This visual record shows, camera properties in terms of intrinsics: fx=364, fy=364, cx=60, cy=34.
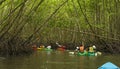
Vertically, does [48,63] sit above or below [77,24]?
below

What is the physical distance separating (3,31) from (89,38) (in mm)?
13743

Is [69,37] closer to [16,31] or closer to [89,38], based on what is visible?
[89,38]

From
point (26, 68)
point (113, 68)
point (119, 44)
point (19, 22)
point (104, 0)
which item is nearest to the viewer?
point (113, 68)

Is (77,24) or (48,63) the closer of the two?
(48,63)

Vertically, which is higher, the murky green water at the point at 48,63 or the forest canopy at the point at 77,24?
the forest canopy at the point at 77,24

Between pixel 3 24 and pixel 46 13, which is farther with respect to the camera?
pixel 46 13

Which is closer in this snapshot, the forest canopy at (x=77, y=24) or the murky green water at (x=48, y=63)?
the murky green water at (x=48, y=63)

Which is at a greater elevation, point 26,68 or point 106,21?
point 106,21

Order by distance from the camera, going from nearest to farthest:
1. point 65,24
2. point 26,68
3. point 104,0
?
1. point 26,68
2. point 104,0
3. point 65,24

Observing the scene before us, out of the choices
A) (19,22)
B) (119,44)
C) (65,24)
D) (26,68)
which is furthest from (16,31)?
(65,24)

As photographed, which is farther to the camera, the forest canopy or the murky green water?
the forest canopy

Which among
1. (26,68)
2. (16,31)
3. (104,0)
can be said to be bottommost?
(26,68)

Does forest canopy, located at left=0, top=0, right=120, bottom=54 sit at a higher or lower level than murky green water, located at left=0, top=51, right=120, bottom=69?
higher

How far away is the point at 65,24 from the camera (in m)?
44.5
